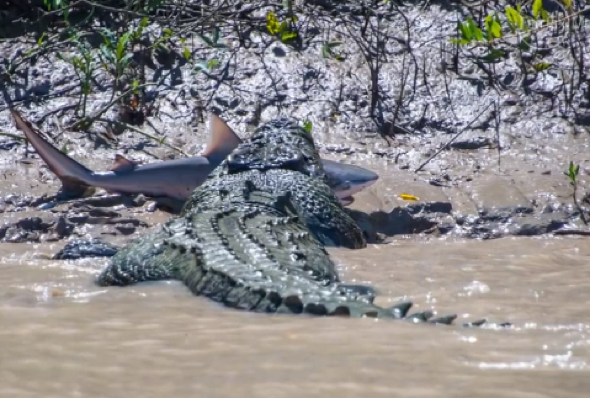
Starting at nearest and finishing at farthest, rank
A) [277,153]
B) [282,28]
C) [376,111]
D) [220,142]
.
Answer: [277,153]
[220,142]
[376,111]
[282,28]

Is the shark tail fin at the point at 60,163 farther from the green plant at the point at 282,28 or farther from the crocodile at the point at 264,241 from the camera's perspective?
the green plant at the point at 282,28

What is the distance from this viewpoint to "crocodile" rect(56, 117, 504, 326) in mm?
3846

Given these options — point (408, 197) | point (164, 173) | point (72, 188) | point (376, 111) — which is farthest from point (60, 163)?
point (376, 111)

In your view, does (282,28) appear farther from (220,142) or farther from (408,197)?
(408,197)

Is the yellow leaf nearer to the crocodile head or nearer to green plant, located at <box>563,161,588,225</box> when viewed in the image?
the crocodile head

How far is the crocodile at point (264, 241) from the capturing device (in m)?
3.85

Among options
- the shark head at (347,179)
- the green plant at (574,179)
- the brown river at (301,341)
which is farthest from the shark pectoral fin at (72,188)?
the green plant at (574,179)

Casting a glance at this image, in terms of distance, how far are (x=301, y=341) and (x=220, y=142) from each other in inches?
140

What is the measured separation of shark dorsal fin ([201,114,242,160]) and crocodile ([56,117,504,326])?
156mm

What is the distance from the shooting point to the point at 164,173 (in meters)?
6.53

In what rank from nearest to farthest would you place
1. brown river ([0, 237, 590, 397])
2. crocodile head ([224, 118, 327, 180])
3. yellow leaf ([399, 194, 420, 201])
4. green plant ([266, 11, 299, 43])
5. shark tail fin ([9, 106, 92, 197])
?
1. brown river ([0, 237, 590, 397])
2. crocodile head ([224, 118, 327, 180])
3. shark tail fin ([9, 106, 92, 197])
4. yellow leaf ([399, 194, 420, 201])
5. green plant ([266, 11, 299, 43])

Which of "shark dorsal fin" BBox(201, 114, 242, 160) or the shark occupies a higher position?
"shark dorsal fin" BBox(201, 114, 242, 160)

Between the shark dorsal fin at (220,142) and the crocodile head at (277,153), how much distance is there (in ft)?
0.48

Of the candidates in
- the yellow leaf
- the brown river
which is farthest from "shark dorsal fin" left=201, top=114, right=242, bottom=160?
the brown river
